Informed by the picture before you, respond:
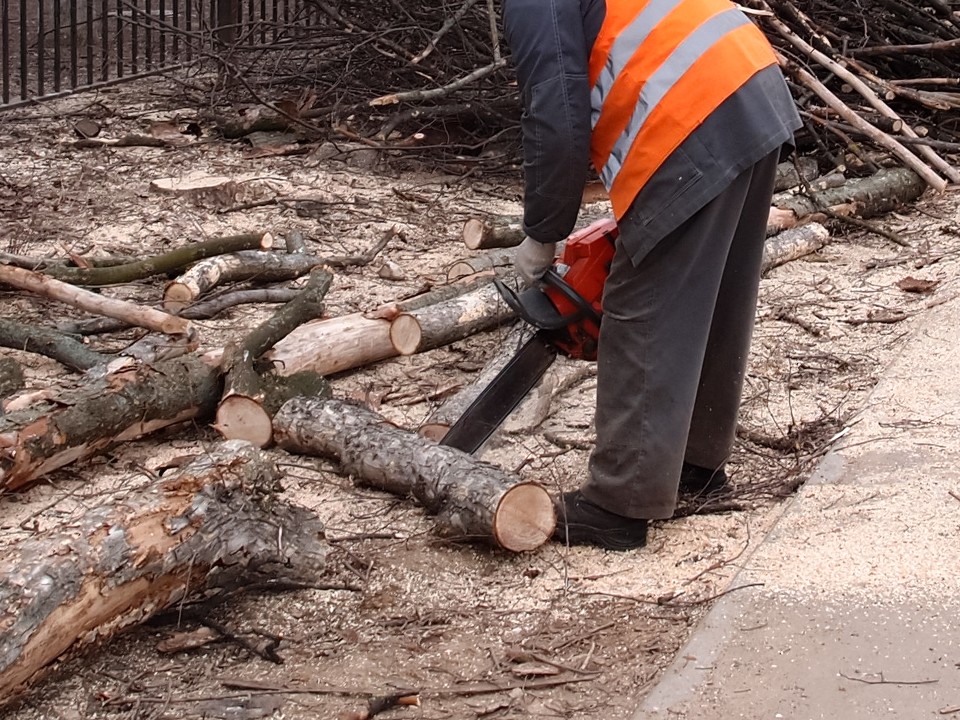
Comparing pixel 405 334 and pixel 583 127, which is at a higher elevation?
pixel 583 127

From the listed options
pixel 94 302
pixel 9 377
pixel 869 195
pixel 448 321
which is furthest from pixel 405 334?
pixel 869 195

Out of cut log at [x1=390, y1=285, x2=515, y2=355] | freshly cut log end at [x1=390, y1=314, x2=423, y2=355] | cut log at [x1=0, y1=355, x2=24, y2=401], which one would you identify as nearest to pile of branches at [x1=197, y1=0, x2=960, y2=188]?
cut log at [x1=390, y1=285, x2=515, y2=355]

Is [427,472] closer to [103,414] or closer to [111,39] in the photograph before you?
[103,414]

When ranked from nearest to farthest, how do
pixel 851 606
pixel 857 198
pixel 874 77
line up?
pixel 851 606
pixel 857 198
pixel 874 77

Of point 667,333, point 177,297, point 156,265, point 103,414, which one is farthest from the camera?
point 156,265

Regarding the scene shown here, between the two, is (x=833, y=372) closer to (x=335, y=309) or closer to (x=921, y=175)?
(x=335, y=309)

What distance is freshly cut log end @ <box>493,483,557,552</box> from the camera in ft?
11.3

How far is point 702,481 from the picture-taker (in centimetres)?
392

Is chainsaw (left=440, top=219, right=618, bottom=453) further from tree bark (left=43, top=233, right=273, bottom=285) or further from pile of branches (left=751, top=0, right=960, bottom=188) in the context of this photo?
pile of branches (left=751, top=0, right=960, bottom=188)

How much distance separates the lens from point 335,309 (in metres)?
5.73

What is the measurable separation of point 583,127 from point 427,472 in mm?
1203

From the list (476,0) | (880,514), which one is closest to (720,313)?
(880,514)

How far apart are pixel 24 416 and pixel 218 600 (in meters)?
1.10

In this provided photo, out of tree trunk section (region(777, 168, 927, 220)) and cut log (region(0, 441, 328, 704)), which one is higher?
tree trunk section (region(777, 168, 927, 220))
